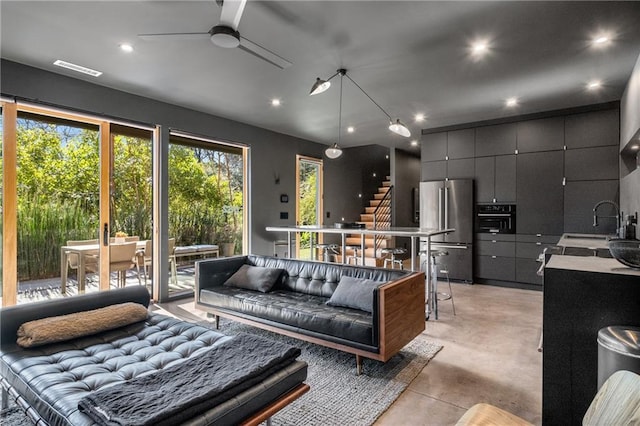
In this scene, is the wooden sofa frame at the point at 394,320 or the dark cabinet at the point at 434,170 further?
the dark cabinet at the point at 434,170

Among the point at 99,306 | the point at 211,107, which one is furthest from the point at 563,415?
the point at 211,107

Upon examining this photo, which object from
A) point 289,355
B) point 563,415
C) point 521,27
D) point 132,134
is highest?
point 521,27

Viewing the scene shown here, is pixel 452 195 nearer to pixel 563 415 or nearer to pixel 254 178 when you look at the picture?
pixel 254 178

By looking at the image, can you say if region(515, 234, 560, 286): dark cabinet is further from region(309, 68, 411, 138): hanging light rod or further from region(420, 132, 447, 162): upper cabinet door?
region(309, 68, 411, 138): hanging light rod

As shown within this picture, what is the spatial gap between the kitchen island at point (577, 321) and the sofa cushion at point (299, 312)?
116 cm

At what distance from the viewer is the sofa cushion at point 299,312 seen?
2.71m

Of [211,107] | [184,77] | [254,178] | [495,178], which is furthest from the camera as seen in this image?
[254,178]

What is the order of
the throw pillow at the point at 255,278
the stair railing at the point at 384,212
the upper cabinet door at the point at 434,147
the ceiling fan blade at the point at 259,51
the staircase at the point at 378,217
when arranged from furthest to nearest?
1. the stair railing at the point at 384,212
2. the staircase at the point at 378,217
3. the upper cabinet door at the point at 434,147
4. the throw pillow at the point at 255,278
5. the ceiling fan blade at the point at 259,51

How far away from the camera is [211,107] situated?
5230 mm

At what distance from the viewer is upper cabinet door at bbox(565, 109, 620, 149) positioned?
4.96m

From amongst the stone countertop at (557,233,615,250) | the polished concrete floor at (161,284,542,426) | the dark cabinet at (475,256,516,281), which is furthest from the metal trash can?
the dark cabinet at (475,256,516,281)

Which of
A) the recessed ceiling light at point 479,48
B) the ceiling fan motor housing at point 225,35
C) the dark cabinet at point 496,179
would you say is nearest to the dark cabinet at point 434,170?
the dark cabinet at point 496,179

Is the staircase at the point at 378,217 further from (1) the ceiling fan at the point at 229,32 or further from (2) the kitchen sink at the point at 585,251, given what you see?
(1) the ceiling fan at the point at 229,32

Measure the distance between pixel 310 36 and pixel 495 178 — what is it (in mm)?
4311
